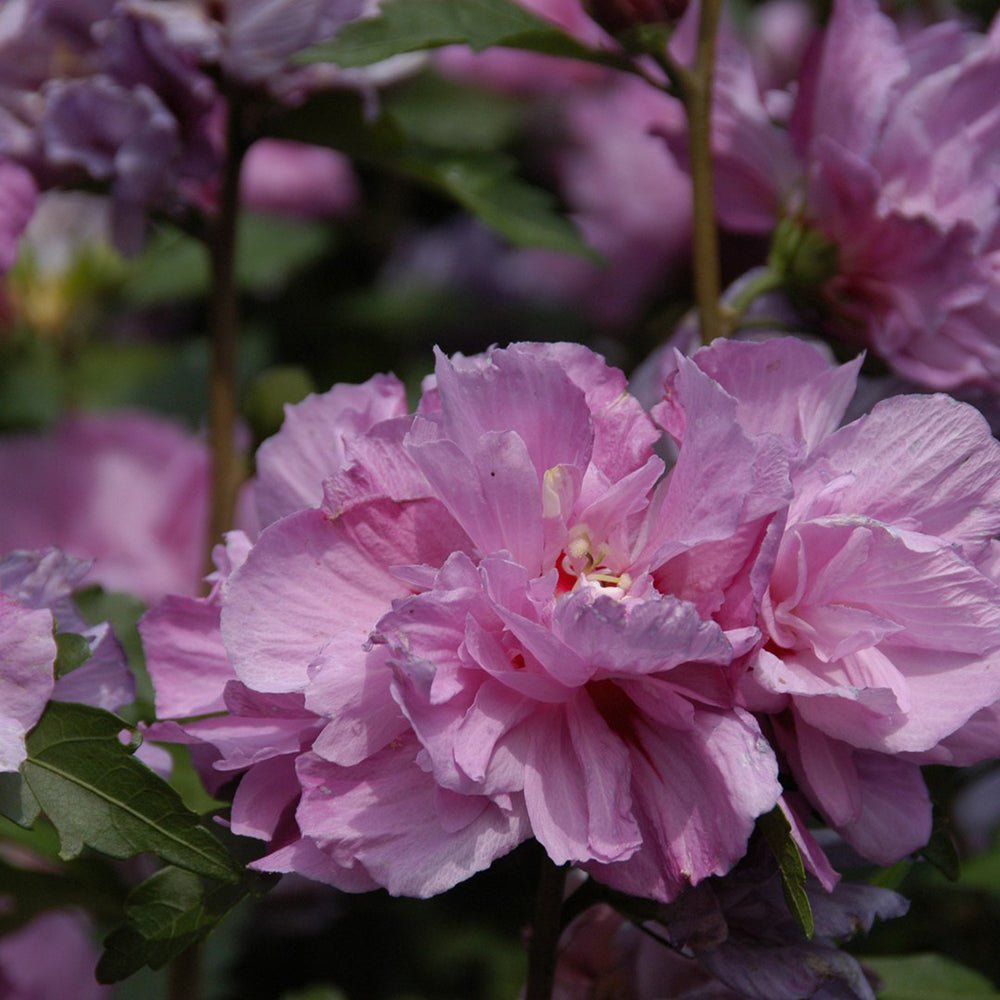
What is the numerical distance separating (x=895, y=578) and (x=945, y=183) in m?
0.33

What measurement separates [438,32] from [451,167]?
0.21 m

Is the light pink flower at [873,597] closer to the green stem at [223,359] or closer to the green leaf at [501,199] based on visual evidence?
the green leaf at [501,199]

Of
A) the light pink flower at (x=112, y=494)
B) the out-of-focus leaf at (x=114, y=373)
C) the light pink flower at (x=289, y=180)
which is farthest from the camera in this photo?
the light pink flower at (x=289, y=180)

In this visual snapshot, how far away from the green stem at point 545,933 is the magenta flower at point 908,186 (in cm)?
35

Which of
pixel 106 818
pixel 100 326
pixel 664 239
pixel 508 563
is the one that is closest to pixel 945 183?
pixel 508 563

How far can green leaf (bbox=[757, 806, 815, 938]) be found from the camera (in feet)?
1.88

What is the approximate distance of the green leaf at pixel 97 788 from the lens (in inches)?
24.9

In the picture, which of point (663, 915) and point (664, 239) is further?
point (664, 239)

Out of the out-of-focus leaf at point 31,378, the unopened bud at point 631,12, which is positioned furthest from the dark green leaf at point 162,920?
the out-of-focus leaf at point 31,378

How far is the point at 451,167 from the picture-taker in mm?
1049

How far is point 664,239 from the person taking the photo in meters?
1.71

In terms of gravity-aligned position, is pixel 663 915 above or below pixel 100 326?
above

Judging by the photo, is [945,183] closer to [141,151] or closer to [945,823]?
[945,823]

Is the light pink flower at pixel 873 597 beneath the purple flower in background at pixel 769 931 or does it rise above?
above
